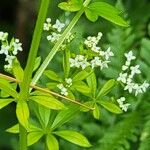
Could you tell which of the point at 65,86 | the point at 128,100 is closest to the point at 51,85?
the point at 65,86

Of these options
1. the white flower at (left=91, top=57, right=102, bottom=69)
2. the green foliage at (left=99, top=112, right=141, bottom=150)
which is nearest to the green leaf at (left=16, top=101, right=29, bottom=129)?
the white flower at (left=91, top=57, right=102, bottom=69)

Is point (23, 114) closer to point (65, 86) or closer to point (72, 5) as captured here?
point (65, 86)

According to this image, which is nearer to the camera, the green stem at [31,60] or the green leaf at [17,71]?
the green stem at [31,60]

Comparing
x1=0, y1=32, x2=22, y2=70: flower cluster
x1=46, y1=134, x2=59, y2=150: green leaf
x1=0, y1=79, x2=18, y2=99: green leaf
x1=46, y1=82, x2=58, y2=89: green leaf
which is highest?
x1=0, y1=32, x2=22, y2=70: flower cluster

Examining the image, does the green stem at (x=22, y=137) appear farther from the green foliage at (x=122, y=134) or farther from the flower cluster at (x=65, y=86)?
the green foliage at (x=122, y=134)

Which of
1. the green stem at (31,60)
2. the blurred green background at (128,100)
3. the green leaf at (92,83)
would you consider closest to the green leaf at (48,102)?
the green stem at (31,60)

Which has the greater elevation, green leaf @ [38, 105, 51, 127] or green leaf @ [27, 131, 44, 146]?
green leaf @ [38, 105, 51, 127]

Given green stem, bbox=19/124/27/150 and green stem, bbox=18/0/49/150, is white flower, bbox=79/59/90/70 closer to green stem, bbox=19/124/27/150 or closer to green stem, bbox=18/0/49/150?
green stem, bbox=18/0/49/150
